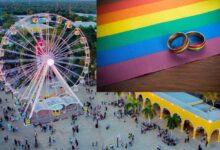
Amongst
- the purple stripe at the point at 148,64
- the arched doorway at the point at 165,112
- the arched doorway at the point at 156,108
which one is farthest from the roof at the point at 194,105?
the purple stripe at the point at 148,64

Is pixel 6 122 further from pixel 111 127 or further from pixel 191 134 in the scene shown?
pixel 191 134

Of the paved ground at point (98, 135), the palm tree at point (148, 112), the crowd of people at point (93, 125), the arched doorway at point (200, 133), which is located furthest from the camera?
the palm tree at point (148, 112)

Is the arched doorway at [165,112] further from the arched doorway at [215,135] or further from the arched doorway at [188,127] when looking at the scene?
the arched doorway at [215,135]

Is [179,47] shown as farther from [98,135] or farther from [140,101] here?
[140,101]

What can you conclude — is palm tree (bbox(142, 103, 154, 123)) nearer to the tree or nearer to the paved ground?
the paved ground

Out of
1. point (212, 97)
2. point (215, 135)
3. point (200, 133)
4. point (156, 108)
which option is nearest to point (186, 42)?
point (215, 135)

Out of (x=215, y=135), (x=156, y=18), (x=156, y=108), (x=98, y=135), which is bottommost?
(x=98, y=135)

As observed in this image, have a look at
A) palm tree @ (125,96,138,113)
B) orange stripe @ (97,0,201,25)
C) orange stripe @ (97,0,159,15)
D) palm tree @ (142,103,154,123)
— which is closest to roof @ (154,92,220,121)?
palm tree @ (142,103,154,123)
